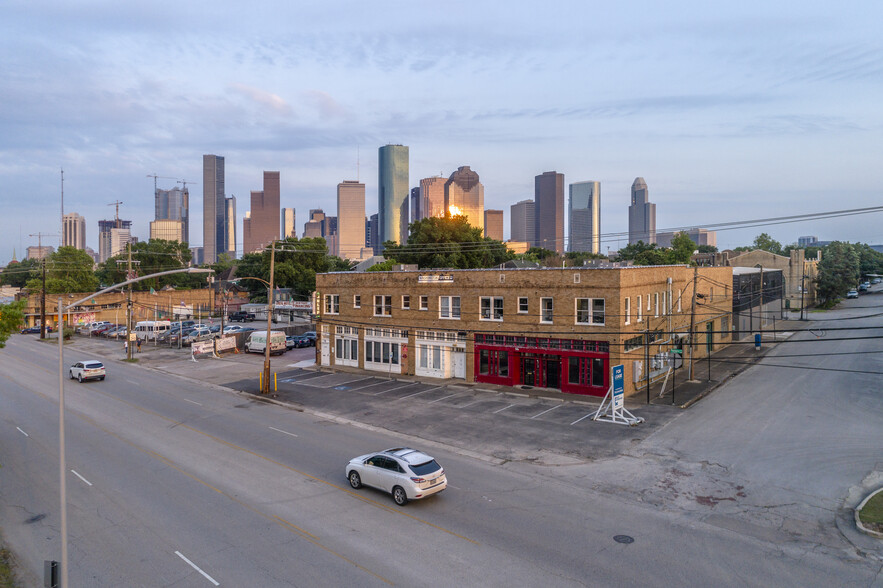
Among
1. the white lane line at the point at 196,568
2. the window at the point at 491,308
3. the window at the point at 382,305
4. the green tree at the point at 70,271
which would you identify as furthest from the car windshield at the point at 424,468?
the green tree at the point at 70,271

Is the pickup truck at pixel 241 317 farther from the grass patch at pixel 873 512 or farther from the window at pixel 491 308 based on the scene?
the grass patch at pixel 873 512

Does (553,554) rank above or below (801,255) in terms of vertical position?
below

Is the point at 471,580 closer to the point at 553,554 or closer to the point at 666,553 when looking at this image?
the point at 553,554

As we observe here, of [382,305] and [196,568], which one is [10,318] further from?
[382,305]

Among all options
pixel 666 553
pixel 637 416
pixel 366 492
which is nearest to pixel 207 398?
pixel 366 492

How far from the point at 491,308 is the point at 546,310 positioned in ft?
13.5

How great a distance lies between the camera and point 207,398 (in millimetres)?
34938

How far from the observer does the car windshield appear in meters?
17.0

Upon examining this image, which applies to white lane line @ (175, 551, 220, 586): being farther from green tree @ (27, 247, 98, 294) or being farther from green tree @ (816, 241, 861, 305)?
green tree @ (27, 247, 98, 294)

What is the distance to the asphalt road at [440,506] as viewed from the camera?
1306 cm

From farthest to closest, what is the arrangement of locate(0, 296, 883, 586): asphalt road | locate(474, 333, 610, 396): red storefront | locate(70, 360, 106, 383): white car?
locate(70, 360, 106, 383): white car, locate(474, 333, 610, 396): red storefront, locate(0, 296, 883, 586): asphalt road

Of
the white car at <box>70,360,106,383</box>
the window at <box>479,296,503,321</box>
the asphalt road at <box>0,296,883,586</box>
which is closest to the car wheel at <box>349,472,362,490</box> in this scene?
the asphalt road at <box>0,296,883,586</box>

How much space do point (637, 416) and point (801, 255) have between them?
8547cm

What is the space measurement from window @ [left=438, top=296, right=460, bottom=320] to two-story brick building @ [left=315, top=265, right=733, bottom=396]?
8 centimetres
